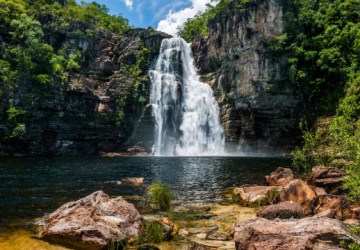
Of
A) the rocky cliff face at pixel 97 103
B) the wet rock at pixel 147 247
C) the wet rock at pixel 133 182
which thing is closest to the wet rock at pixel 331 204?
the wet rock at pixel 147 247

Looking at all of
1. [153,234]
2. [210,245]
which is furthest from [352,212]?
[153,234]

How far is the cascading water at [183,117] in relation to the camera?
167 feet

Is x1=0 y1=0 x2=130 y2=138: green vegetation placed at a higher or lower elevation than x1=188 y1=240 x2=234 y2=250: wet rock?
higher

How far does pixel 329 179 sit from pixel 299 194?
3354 millimetres

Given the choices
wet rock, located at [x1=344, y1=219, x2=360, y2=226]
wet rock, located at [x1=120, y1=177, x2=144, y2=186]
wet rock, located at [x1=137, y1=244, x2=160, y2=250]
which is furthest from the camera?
wet rock, located at [x1=120, y1=177, x2=144, y2=186]

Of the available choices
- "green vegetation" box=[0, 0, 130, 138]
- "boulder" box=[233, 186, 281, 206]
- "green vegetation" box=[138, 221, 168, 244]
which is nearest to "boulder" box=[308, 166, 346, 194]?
"boulder" box=[233, 186, 281, 206]

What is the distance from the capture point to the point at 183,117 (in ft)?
171

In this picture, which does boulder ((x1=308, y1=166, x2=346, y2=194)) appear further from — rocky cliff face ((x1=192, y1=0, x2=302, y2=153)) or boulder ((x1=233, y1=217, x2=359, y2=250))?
rocky cliff face ((x1=192, y1=0, x2=302, y2=153))

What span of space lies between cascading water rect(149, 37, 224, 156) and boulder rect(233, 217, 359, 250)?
42.0 meters

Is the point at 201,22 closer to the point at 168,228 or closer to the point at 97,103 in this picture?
the point at 97,103

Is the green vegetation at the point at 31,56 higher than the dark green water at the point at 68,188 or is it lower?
higher

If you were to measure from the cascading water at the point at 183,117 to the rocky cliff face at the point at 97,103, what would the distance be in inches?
106

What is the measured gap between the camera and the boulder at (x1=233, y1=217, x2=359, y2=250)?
7.05m

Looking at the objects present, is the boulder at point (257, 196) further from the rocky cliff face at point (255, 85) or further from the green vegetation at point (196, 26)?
the green vegetation at point (196, 26)
